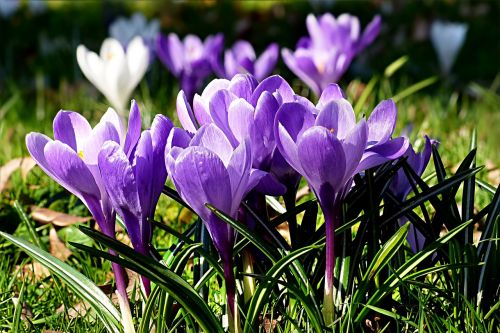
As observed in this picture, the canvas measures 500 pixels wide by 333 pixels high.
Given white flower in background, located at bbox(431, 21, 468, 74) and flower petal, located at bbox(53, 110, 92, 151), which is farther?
white flower in background, located at bbox(431, 21, 468, 74)

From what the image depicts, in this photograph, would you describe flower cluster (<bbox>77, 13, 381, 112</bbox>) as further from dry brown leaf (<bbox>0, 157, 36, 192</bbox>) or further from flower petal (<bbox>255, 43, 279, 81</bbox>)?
dry brown leaf (<bbox>0, 157, 36, 192</bbox>)

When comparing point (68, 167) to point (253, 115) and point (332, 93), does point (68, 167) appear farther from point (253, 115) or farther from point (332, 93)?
point (332, 93)

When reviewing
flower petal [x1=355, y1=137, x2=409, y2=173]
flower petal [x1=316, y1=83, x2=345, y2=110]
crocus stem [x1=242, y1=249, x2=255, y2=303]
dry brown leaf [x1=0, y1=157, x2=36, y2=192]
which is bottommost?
crocus stem [x1=242, y1=249, x2=255, y2=303]

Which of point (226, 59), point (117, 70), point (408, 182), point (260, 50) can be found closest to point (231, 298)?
point (408, 182)

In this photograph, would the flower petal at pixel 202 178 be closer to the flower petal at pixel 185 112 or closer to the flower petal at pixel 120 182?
the flower petal at pixel 120 182

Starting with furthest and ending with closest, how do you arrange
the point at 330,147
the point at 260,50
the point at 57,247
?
1. the point at 260,50
2. the point at 57,247
3. the point at 330,147

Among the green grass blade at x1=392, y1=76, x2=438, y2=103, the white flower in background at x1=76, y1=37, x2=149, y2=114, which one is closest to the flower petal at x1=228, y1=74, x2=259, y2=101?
the white flower in background at x1=76, y1=37, x2=149, y2=114
